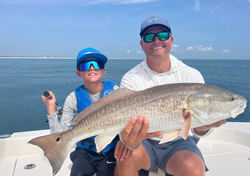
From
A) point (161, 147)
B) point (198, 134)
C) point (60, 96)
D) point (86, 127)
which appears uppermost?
point (86, 127)

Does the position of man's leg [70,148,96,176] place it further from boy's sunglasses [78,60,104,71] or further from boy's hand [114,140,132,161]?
boy's sunglasses [78,60,104,71]

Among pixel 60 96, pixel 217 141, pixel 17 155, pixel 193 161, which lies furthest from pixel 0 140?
pixel 60 96

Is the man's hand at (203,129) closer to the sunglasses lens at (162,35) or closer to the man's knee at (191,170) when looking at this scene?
the man's knee at (191,170)

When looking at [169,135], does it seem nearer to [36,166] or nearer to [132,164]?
[132,164]

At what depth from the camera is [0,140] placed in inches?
158

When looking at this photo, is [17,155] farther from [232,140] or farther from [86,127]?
[232,140]

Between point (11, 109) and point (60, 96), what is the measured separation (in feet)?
16.8

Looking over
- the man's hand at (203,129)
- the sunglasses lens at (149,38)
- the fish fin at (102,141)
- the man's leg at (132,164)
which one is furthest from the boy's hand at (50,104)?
the man's hand at (203,129)

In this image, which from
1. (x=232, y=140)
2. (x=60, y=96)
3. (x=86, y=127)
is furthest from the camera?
(x=60, y=96)

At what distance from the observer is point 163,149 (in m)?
3.05

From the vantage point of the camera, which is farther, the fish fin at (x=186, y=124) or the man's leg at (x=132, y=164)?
the man's leg at (x=132, y=164)

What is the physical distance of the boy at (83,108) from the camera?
3074 millimetres

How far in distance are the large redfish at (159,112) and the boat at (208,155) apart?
1372mm

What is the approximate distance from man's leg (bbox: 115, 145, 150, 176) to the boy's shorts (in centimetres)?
20
